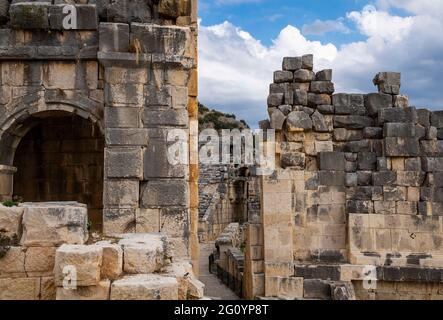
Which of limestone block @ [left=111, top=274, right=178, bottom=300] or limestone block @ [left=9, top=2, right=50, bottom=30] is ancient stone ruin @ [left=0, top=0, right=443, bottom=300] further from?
limestone block @ [left=111, top=274, right=178, bottom=300]

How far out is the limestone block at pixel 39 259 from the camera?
4438mm

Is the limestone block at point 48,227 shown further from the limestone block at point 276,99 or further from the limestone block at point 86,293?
the limestone block at point 276,99

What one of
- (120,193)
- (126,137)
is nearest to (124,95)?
(126,137)

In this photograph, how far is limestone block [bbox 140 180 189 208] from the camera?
7.82m

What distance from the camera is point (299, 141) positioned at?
372 inches

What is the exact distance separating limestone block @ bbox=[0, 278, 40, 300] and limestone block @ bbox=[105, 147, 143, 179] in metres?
3.38

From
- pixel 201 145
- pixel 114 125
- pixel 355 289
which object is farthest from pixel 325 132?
pixel 201 145

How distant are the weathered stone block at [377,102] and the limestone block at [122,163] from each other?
4654 millimetres

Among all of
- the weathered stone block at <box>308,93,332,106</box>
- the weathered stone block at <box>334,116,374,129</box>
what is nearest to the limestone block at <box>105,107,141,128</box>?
the weathered stone block at <box>308,93,332,106</box>

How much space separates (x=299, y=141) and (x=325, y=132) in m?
0.54

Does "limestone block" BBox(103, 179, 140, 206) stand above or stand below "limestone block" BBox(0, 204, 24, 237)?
Result: above

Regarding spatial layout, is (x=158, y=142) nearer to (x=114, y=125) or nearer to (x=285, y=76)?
(x=114, y=125)

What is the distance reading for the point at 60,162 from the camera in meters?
11.1

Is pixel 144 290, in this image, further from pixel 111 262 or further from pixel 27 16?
pixel 27 16
